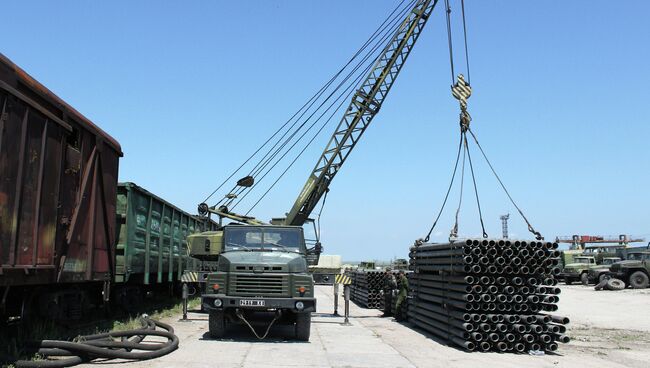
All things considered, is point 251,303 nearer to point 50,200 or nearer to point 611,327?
point 50,200

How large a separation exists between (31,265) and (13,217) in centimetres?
80

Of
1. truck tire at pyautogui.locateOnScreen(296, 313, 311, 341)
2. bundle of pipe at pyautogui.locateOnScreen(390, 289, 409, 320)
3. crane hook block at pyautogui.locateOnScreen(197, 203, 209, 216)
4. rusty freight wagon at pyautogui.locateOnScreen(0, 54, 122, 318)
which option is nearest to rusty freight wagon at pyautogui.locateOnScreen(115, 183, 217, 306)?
rusty freight wagon at pyautogui.locateOnScreen(0, 54, 122, 318)

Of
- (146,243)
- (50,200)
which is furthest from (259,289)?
(146,243)

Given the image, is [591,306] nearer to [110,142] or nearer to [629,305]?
[629,305]

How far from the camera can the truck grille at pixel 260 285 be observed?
10008mm

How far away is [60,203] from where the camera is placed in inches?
311

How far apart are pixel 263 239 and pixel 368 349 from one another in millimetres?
2989

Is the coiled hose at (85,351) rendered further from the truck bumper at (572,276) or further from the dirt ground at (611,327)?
the truck bumper at (572,276)

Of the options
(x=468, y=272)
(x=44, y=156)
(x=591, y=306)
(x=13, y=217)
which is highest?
(x=44, y=156)

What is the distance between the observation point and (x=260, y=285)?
1004 cm

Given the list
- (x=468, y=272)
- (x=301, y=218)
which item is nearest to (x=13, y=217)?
(x=468, y=272)

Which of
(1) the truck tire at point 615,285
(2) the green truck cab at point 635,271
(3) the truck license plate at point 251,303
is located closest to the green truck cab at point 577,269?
(2) the green truck cab at point 635,271

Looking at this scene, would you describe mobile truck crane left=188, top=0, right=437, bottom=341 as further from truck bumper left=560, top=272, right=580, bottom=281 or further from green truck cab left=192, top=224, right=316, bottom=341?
truck bumper left=560, top=272, right=580, bottom=281

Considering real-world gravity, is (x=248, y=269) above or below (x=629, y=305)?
above
